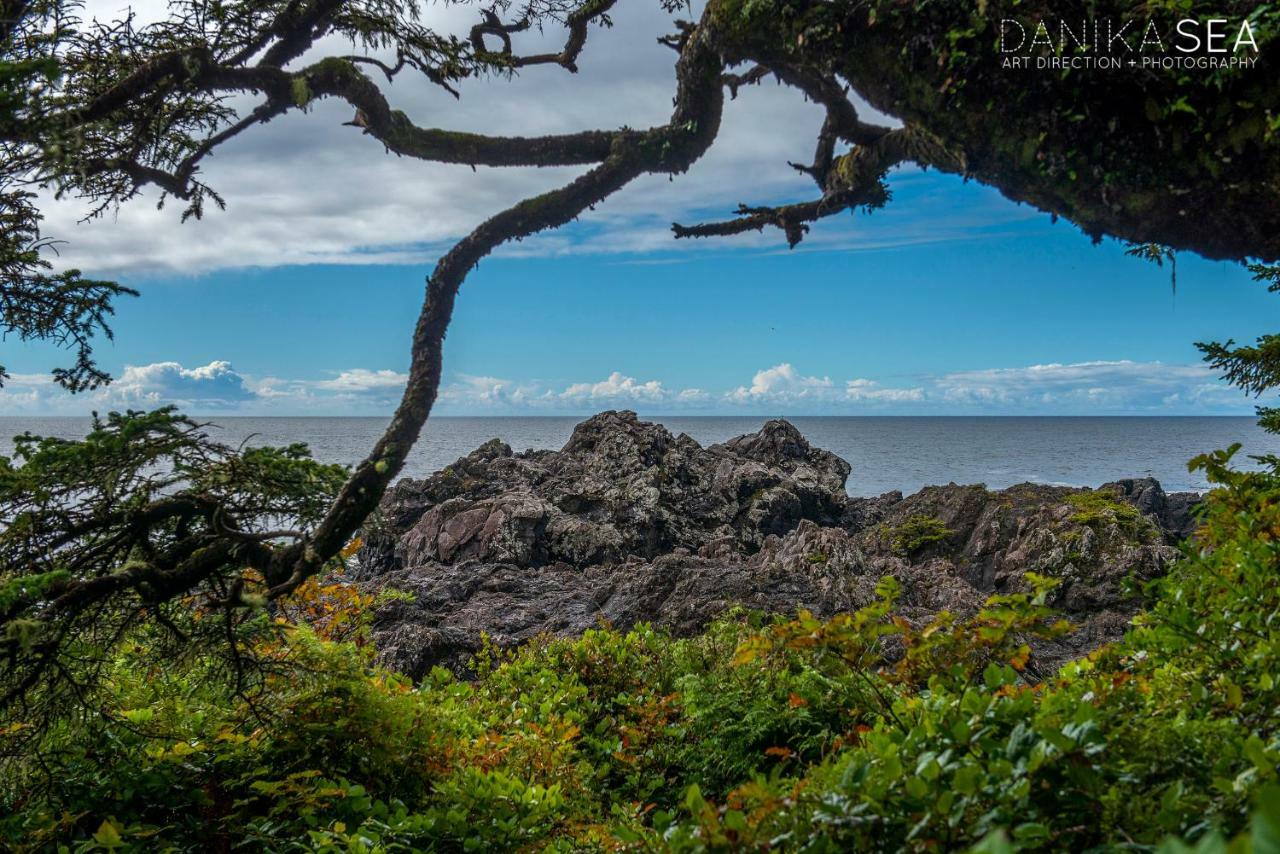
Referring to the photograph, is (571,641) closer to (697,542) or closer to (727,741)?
(727,741)

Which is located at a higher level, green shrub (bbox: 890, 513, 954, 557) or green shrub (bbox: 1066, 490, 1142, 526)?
green shrub (bbox: 1066, 490, 1142, 526)

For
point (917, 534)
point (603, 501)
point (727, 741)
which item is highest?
point (603, 501)

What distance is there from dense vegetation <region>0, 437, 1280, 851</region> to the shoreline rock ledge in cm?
92

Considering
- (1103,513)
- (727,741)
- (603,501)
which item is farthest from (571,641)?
(1103,513)

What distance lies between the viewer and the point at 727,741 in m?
5.76

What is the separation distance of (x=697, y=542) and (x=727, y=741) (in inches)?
350

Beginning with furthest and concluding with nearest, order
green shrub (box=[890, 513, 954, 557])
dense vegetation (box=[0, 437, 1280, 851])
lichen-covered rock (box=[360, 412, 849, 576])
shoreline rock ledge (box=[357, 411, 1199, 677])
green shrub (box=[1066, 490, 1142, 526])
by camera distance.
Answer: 1. green shrub (box=[890, 513, 954, 557])
2. lichen-covered rock (box=[360, 412, 849, 576])
3. green shrub (box=[1066, 490, 1142, 526])
4. shoreline rock ledge (box=[357, 411, 1199, 677])
5. dense vegetation (box=[0, 437, 1280, 851])

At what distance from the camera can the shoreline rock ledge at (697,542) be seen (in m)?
9.21

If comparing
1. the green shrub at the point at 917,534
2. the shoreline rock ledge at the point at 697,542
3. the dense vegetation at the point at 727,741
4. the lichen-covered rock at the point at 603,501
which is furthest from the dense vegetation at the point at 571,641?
the green shrub at the point at 917,534

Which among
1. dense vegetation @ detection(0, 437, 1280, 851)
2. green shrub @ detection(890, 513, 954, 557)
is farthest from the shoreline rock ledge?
dense vegetation @ detection(0, 437, 1280, 851)

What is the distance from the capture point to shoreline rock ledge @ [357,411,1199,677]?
9.21 meters

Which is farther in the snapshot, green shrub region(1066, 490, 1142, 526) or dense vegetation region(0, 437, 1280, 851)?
green shrub region(1066, 490, 1142, 526)

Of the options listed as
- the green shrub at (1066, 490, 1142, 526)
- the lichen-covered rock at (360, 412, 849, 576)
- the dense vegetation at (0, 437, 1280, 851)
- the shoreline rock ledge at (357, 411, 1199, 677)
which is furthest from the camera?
the lichen-covered rock at (360, 412, 849, 576)

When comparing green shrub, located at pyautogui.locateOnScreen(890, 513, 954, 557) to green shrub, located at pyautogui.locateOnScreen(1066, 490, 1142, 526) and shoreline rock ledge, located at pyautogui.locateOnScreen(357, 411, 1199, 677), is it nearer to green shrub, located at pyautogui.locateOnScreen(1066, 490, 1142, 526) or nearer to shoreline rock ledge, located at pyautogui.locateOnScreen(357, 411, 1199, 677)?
shoreline rock ledge, located at pyautogui.locateOnScreen(357, 411, 1199, 677)
